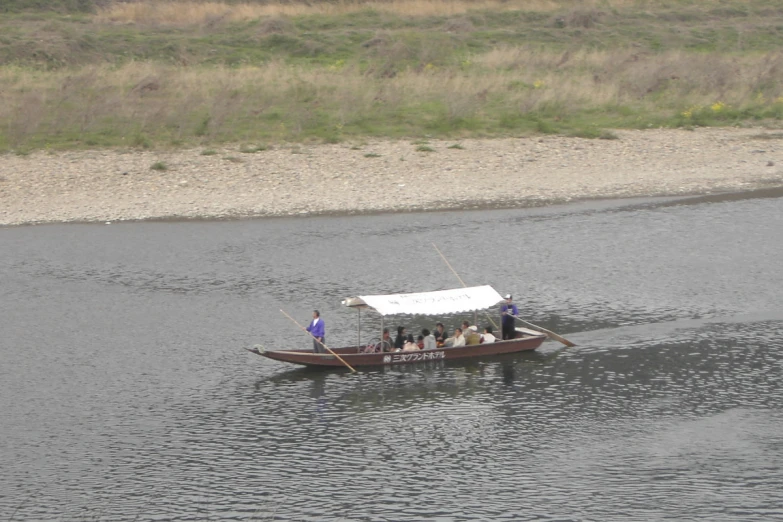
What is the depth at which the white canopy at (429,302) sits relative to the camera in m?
25.1

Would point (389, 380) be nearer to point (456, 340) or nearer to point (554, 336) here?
point (456, 340)

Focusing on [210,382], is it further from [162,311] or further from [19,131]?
[19,131]

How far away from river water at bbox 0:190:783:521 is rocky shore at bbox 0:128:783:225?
7.27 ft

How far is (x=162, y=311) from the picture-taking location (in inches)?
1107

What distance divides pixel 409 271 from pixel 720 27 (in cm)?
4616

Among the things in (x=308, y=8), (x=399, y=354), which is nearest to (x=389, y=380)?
(x=399, y=354)

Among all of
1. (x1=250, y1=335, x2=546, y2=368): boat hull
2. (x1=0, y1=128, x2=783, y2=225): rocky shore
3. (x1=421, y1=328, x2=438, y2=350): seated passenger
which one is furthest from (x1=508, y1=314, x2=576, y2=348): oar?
(x1=0, y1=128, x2=783, y2=225): rocky shore

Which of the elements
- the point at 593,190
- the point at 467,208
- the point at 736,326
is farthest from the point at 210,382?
the point at 593,190

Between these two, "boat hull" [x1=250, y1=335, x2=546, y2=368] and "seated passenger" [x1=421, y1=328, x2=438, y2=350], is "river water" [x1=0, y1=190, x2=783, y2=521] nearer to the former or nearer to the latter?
"boat hull" [x1=250, y1=335, x2=546, y2=368]

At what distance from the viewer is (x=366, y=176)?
135ft

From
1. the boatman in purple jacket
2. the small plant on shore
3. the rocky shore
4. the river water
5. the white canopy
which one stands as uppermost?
the small plant on shore

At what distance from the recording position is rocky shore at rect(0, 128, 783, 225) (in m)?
38.4

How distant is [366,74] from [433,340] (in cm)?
3039

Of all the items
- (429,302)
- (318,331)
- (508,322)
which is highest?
(429,302)
